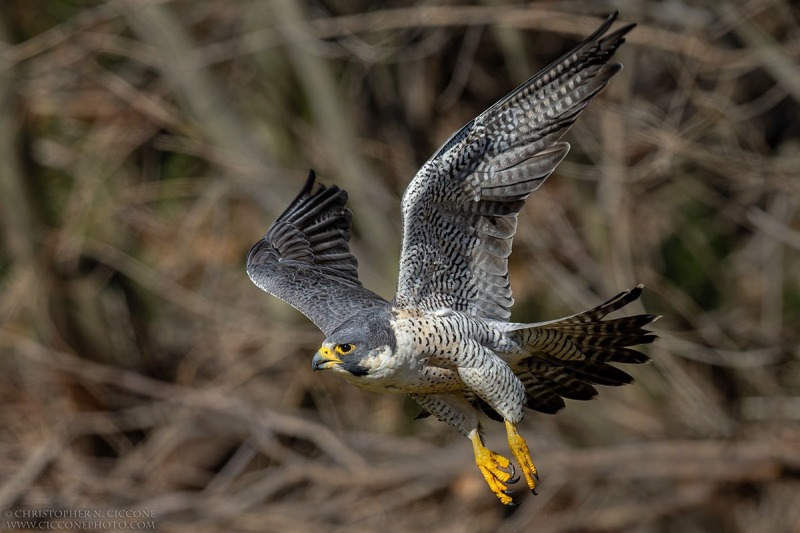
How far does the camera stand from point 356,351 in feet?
17.1

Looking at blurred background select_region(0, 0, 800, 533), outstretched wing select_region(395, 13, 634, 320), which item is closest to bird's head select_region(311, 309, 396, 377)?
outstretched wing select_region(395, 13, 634, 320)

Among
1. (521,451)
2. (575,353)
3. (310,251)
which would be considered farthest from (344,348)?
(310,251)

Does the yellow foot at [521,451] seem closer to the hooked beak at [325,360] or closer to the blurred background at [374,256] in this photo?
the hooked beak at [325,360]

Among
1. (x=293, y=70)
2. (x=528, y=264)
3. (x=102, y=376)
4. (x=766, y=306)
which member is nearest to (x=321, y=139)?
(x=293, y=70)

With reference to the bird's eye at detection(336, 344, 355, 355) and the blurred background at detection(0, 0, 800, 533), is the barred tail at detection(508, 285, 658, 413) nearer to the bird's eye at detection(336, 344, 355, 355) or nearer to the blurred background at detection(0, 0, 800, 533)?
the bird's eye at detection(336, 344, 355, 355)

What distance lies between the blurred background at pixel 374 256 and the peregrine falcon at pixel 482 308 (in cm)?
352

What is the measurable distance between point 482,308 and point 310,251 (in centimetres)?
121

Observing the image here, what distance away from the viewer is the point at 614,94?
10.1 m

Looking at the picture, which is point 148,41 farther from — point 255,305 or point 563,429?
point 563,429

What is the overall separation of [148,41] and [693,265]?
5464mm

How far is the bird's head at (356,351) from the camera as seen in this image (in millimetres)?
5211

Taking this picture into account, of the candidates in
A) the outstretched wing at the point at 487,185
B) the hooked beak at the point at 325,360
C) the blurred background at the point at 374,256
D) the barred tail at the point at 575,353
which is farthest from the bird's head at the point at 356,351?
the blurred background at the point at 374,256

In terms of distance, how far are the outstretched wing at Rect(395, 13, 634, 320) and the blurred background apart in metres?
3.50

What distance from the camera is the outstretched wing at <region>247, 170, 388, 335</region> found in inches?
250
